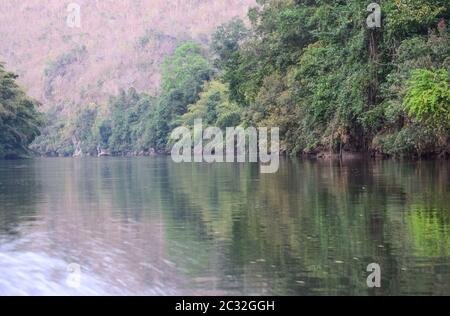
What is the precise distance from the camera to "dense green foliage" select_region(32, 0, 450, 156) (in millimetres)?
36781

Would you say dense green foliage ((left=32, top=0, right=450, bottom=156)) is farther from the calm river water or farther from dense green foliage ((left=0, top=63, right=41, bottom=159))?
dense green foliage ((left=0, top=63, right=41, bottom=159))

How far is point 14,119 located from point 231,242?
252 ft

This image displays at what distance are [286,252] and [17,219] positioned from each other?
7.30 m

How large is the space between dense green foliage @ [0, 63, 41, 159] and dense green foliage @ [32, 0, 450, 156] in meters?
23.8

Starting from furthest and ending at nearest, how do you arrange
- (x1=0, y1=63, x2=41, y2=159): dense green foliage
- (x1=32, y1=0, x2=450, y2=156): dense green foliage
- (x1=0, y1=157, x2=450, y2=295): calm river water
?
(x1=0, y1=63, x2=41, y2=159): dense green foliage < (x1=32, y1=0, x2=450, y2=156): dense green foliage < (x1=0, y1=157, x2=450, y2=295): calm river water

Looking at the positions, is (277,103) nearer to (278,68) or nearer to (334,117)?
(278,68)

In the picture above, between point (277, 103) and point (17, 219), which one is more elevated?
point (277, 103)

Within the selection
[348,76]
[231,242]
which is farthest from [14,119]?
[231,242]

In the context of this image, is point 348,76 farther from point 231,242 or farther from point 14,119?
point 14,119

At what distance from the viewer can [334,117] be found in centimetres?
4641

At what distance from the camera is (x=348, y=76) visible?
43812mm

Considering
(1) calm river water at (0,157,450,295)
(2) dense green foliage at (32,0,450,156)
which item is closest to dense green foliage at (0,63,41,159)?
(2) dense green foliage at (32,0,450,156)

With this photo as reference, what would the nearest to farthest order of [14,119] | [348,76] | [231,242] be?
[231,242], [348,76], [14,119]
